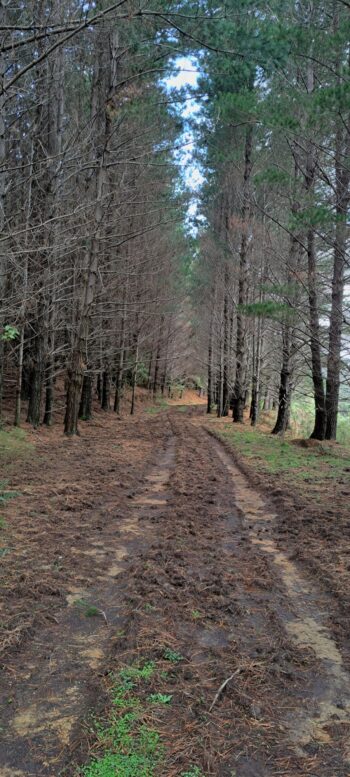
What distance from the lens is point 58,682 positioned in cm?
266

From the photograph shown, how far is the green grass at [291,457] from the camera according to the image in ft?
30.5

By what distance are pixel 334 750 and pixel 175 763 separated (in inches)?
30.1

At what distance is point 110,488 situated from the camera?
714cm

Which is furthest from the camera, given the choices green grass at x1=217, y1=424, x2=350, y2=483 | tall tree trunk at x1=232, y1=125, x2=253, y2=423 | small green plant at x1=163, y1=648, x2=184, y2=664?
tall tree trunk at x1=232, y1=125, x2=253, y2=423

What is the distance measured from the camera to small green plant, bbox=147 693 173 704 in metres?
2.50

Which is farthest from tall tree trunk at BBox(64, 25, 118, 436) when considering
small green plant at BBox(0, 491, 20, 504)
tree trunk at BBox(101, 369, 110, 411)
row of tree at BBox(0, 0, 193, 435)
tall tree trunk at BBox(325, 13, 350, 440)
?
tree trunk at BBox(101, 369, 110, 411)

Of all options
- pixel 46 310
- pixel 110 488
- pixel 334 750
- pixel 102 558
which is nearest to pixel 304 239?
pixel 46 310

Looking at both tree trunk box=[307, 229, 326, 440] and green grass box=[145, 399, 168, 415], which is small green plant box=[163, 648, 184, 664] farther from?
green grass box=[145, 399, 168, 415]

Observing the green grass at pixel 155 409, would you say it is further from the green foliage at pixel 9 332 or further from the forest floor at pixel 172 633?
the green foliage at pixel 9 332

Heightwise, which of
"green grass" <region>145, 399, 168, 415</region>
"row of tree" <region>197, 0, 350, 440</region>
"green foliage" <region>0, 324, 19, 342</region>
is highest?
"row of tree" <region>197, 0, 350, 440</region>

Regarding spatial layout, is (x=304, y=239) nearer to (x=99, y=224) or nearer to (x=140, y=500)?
(x=99, y=224)

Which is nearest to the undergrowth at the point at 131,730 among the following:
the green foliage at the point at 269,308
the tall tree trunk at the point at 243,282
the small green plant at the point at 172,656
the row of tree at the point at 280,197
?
the small green plant at the point at 172,656

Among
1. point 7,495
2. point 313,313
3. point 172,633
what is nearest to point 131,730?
point 172,633

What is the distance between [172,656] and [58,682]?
68 cm
